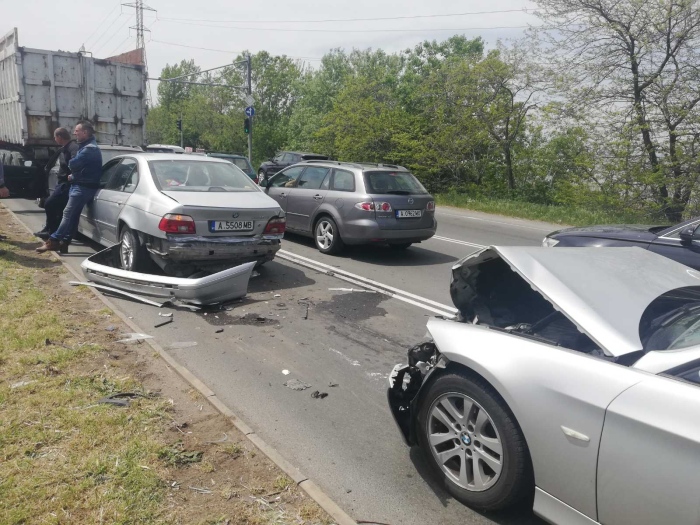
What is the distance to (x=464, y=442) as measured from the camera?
3039 mm

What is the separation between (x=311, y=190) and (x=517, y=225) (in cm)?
819

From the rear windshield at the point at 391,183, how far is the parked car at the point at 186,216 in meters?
2.39

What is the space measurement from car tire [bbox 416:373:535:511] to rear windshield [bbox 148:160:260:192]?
5228mm

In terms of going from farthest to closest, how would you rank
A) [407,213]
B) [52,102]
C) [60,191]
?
[52,102], [407,213], [60,191]

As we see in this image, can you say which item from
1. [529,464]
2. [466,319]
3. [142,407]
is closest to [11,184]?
[142,407]

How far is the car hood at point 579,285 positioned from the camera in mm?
2703

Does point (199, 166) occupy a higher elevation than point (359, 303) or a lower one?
higher

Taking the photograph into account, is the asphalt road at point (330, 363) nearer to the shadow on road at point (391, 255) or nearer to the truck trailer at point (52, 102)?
the shadow on road at point (391, 255)

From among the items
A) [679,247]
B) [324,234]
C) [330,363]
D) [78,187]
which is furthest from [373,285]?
[78,187]

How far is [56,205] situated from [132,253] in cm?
303

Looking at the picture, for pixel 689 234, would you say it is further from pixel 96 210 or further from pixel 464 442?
pixel 96 210

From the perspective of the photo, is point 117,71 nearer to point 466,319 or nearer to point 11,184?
point 11,184

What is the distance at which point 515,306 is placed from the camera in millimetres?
3949

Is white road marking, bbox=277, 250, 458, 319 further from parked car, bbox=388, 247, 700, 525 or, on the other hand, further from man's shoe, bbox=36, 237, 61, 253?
man's shoe, bbox=36, 237, 61, 253
